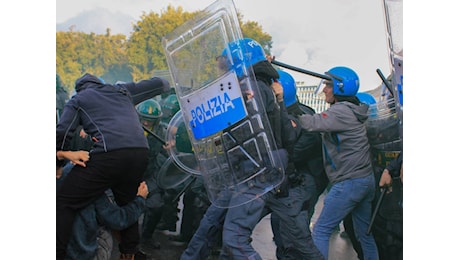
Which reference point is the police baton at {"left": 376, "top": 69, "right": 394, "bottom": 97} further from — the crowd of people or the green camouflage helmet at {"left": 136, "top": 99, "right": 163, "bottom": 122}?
the green camouflage helmet at {"left": 136, "top": 99, "right": 163, "bottom": 122}

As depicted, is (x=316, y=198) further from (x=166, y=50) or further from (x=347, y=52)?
(x=166, y=50)

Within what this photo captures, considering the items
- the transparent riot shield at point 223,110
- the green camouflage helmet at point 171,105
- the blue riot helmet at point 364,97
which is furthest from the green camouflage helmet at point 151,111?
the blue riot helmet at point 364,97

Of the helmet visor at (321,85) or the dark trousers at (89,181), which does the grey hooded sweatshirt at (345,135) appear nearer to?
the helmet visor at (321,85)

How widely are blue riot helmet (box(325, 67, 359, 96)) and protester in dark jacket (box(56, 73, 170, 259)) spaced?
3.68ft

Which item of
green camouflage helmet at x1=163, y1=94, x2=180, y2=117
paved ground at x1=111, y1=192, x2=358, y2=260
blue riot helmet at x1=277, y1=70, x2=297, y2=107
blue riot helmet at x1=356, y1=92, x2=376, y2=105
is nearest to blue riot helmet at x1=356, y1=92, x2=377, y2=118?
blue riot helmet at x1=356, y1=92, x2=376, y2=105

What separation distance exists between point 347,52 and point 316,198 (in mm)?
836

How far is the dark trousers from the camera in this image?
3.02 metres

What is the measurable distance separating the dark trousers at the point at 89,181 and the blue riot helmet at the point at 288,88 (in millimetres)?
866

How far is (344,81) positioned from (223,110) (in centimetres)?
71

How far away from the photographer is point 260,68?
9.84 ft

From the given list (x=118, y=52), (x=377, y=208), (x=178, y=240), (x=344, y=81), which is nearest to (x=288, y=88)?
(x=344, y=81)

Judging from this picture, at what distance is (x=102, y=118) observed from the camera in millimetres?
3025

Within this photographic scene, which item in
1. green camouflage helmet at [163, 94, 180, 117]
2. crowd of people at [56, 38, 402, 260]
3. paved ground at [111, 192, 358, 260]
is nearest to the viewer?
crowd of people at [56, 38, 402, 260]

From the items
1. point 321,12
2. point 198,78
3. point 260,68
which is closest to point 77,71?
point 198,78
